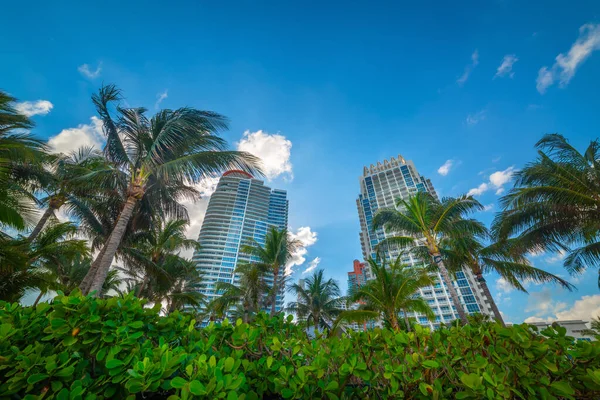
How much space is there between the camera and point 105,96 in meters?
6.90

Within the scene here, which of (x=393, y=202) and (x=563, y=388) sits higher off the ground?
(x=393, y=202)

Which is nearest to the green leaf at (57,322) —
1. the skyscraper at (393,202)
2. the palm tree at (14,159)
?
the palm tree at (14,159)

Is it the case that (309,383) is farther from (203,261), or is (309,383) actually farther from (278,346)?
(203,261)

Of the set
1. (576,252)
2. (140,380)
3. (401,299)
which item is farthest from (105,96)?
(576,252)

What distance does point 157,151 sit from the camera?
7340 mm

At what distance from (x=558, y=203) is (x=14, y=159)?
61.3 feet

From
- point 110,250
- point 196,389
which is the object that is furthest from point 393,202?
point 196,389

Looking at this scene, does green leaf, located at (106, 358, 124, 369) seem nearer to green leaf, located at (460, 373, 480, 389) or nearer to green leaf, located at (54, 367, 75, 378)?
green leaf, located at (54, 367, 75, 378)

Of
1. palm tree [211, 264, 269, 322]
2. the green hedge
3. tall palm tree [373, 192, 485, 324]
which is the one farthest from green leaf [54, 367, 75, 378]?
palm tree [211, 264, 269, 322]

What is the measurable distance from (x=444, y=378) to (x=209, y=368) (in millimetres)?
1678

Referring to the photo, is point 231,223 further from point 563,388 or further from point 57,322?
point 563,388

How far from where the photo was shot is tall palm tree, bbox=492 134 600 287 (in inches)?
290

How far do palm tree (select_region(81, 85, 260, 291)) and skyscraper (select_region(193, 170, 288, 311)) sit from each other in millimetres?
64974

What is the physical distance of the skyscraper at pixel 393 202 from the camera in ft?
174
